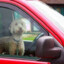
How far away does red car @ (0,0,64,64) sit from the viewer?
2.64 metres

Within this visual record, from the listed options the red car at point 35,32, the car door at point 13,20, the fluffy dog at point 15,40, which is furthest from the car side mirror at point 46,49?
the fluffy dog at point 15,40

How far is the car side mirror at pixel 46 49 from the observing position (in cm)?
260

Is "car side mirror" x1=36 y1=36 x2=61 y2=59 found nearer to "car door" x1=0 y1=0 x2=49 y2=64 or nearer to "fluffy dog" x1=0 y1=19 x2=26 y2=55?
"car door" x1=0 y1=0 x2=49 y2=64

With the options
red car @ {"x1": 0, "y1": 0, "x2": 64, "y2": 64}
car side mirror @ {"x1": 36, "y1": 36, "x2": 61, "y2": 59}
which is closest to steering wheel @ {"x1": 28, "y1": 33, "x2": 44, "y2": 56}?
red car @ {"x1": 0, "y1": 0, "x2": 64, "y2": 64}

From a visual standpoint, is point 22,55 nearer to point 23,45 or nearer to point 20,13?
point 23,45

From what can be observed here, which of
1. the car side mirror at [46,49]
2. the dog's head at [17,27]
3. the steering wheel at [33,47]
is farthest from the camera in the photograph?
the dog's head at [17,27]

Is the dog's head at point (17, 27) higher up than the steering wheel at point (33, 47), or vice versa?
the dog's head at point (17, 27)

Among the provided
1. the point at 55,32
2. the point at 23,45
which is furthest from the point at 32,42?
the point at 55,32

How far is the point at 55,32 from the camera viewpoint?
2752 mm

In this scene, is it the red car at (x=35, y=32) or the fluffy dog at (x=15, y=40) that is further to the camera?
the fluffy dog at (x=15, y=40)

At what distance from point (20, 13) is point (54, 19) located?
367mm

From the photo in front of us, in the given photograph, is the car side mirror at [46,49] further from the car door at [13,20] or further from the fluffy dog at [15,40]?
the fluffy dog at [15,40]

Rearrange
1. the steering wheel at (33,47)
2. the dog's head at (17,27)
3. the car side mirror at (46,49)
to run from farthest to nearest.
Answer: the dog's head at (17,27)
the steering wheel at (33,47)
the car side mirror at (46,49)

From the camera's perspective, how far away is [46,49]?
262cm
